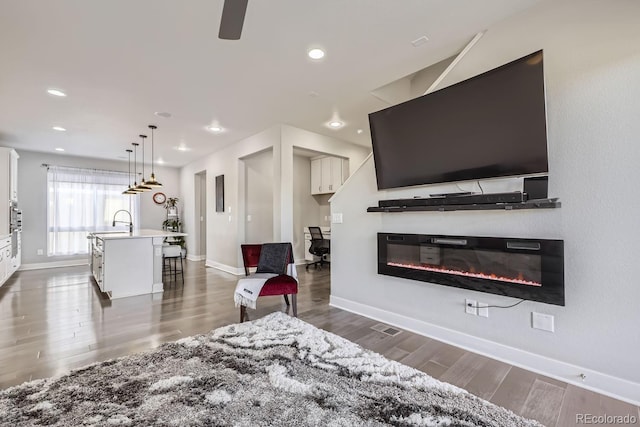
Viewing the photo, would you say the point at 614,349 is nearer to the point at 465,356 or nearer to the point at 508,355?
the point at 508,355

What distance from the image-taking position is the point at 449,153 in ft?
8.26

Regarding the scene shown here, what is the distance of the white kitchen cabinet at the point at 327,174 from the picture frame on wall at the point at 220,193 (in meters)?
2.20

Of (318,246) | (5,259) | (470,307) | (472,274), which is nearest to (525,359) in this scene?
(470,307)

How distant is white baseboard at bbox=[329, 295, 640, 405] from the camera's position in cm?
179

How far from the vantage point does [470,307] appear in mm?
2471

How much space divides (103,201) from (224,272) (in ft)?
12.9

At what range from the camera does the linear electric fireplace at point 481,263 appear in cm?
202

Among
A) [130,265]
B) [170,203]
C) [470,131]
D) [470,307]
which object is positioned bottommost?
[470,307]

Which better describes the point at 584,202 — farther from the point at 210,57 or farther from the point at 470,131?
the point at 210,57

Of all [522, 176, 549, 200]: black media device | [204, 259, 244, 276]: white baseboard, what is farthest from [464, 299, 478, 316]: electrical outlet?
[204, 259, 244, 276]: white baseboard

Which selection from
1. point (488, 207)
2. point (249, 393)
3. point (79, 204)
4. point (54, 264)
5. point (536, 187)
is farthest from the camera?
point (79, 204)

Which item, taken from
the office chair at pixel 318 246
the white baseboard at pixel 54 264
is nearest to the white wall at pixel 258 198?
the office chair at pixel 318 246

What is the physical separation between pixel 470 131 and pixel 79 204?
27.0 feet

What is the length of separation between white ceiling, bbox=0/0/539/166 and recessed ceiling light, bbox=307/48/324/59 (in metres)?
0.07
